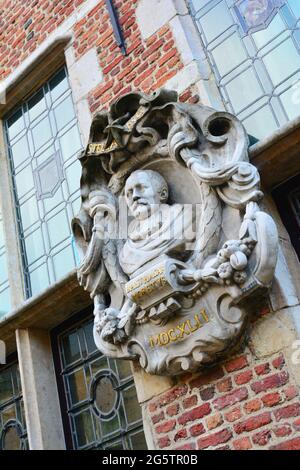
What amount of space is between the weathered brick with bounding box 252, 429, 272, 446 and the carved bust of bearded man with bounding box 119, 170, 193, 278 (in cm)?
97

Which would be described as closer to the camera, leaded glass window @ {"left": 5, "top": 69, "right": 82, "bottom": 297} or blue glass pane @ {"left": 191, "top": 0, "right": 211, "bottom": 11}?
blue glass pane @ {"left": 191, "top": 0, "right": 211, "bottom": 11}

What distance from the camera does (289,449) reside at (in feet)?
8.28

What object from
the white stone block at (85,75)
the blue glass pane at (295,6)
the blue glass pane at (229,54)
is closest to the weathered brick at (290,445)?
the blue glass pane at (229,54)

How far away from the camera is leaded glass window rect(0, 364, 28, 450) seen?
416 centimetres

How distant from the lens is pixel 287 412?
2.57 m

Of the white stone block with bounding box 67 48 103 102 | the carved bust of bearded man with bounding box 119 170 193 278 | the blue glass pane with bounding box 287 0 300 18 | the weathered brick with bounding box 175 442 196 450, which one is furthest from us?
the white stone block with bounding box 67 48 103 102

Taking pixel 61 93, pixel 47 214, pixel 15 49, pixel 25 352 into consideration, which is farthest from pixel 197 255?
pixel 15 49

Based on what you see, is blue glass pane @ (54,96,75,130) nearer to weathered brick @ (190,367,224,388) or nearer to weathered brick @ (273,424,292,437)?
weathered brick @ (190,367,224,388)

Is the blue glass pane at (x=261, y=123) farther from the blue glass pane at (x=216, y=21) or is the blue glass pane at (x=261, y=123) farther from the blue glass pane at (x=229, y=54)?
the blue glass pane at (x=216, y=21)

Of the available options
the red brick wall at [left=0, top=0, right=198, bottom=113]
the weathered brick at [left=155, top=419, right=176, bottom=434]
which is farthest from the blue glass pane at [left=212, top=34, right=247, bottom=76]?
the weathered brick at [left=155, top=419, right=176, bottom=434]

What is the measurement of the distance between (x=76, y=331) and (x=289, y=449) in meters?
2.00

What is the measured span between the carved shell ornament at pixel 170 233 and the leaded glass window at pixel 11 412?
1.48m

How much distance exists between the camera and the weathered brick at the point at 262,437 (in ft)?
8.54

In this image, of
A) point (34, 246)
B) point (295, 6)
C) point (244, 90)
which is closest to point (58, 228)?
point (34, 246)
